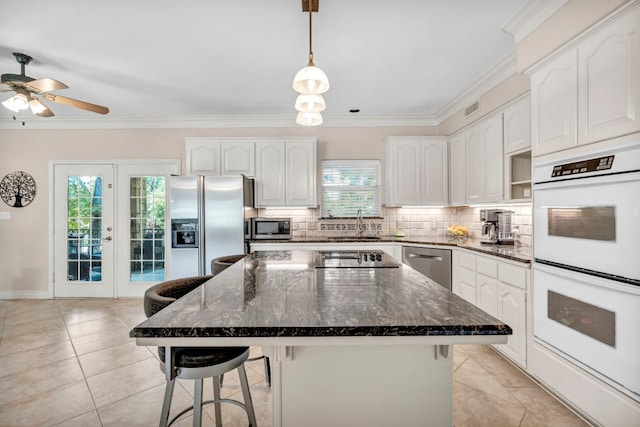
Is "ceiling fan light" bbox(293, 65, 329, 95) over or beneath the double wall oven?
over

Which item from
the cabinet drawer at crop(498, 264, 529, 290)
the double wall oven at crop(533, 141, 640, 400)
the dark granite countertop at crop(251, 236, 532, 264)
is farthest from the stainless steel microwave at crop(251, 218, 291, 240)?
the double wall oven at crop(533, 141, 640, 400)

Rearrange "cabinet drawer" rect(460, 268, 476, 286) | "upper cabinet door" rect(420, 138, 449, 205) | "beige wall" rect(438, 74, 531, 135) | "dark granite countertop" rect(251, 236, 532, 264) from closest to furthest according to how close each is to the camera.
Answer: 1. "dark granite countertop" rect(251, 236, 532, 264)
2. "beige wall" rect(438, 74, 531, 135)
3. "cabinet drawer" rect(460, 268, 476, 286)
4. "upper cabinet door" rect(420, 138, 449, 205)

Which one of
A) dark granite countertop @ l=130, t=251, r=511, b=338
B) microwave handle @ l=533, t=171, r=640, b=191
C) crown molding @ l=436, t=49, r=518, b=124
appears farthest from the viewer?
crown molding @ l=436, t=49, r=518, b=124

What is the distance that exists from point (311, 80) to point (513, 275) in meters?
2.13

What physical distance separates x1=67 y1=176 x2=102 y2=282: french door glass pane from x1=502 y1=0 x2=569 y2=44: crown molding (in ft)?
17.5

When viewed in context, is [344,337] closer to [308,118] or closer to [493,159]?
[308,118]

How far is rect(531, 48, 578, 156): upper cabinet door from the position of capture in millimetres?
1844

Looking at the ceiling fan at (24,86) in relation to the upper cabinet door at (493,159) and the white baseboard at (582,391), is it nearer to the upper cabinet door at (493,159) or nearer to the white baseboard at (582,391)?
the upper cabinet door at (493,159)

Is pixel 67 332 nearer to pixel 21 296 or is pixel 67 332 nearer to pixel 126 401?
pixel 126 401

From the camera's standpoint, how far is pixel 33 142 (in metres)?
4.43

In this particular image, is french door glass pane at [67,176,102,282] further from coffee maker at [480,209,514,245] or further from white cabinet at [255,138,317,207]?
coffee maker at [480,209,514,245]

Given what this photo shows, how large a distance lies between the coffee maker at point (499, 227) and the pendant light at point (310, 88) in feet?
7.51

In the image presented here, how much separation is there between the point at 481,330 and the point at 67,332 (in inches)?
159

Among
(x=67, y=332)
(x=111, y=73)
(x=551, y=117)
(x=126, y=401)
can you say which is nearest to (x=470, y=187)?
(x=551, y=117)
